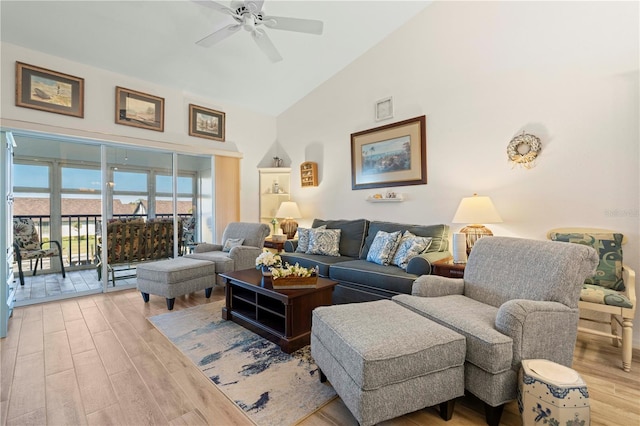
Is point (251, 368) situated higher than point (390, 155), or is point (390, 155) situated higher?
point (390, 155)

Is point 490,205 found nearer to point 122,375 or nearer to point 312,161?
point 312,161

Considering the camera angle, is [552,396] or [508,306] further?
[508,306]

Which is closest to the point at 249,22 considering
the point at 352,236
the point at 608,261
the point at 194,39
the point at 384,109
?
the point at 194,39

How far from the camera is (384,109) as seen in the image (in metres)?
4.00

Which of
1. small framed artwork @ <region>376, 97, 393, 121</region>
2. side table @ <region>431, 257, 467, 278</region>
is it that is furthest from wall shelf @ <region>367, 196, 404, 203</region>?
side table @ <region>431, 257, 467, 278</region>

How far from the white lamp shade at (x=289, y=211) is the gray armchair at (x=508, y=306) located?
122 inches

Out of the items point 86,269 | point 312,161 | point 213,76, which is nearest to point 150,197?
point 86,269

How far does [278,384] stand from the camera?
1.85m

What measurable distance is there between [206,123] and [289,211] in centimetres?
195

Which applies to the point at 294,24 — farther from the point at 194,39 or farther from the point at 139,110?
the point at 139,110

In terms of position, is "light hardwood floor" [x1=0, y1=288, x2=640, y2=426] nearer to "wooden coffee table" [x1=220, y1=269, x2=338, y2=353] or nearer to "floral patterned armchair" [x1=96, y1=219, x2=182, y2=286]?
"wooden coffee table" [x1=220, y1=269, x2=338, y2=353]

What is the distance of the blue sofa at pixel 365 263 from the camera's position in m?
2.77

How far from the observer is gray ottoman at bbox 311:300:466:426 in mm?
1327

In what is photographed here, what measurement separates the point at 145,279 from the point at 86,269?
186cm
